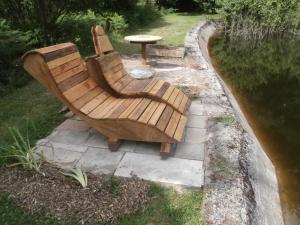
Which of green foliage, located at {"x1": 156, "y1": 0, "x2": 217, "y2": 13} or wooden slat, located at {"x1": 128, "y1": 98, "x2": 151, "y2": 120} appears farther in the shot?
green foliage, located at {"x1": 156, "y1": 0, "x2": 217, "y2": 13}

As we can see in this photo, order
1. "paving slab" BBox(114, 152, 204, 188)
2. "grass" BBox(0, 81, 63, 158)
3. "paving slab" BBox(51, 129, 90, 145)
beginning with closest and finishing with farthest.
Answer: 1. "paving slab" BBox(114, 152, 204, 188)
2. "paving slab" BBox(51, 129, 90, 145)
3. "grass" BBox(0, 81, 63, 158)

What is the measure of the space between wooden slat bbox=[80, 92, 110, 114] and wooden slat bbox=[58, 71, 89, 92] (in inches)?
12.5

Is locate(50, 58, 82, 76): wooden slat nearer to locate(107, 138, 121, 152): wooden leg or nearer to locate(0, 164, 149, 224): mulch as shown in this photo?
locate(107, 138, 121, 152): wooden leg

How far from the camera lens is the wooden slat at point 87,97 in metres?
4.41

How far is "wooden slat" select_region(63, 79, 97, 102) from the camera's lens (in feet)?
14.3

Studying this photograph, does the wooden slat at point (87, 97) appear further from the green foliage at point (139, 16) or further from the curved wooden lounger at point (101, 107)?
the green foliage at point (139, 16)

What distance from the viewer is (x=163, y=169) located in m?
3.99

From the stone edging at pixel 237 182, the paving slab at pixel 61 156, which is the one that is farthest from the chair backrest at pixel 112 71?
the stone edging at pixel 237 182

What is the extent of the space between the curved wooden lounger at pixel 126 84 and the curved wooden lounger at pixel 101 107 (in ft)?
0.62

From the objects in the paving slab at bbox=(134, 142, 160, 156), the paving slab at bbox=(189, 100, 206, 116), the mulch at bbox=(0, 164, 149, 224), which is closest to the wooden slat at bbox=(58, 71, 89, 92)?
the mulch at bbox=(0, 164, 149, 224)

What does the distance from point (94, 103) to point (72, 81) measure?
419mm

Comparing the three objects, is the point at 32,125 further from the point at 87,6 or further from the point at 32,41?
the point at 87,6

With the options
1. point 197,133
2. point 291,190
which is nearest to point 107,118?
point 197,133

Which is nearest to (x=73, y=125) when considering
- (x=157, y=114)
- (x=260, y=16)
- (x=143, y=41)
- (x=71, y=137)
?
(x=71, y=137)
